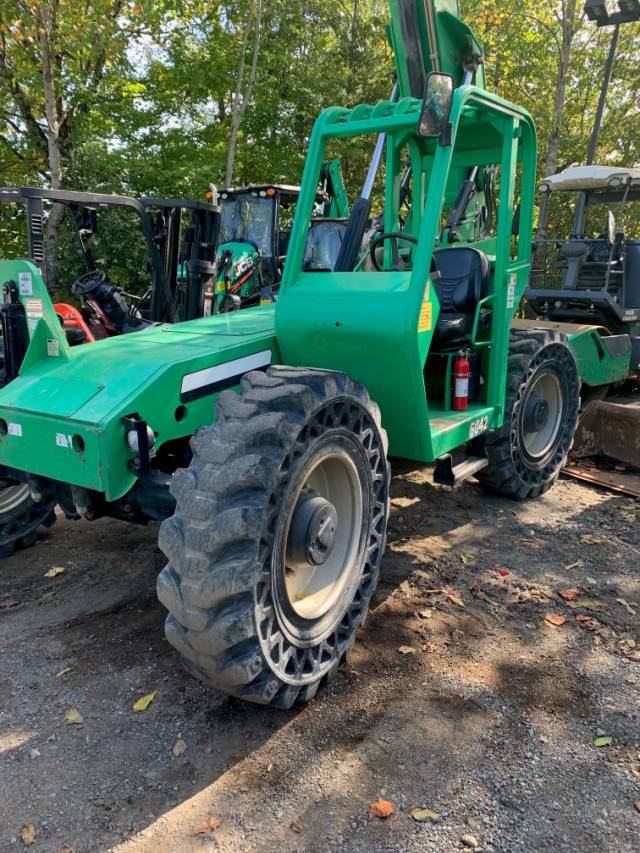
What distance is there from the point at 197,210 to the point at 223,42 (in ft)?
37.5

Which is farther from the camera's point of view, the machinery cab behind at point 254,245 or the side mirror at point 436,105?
the machinery cab behind at point 254,245

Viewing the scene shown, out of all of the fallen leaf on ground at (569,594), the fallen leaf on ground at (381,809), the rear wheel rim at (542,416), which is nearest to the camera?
the fallen leaf on ground at (381,809)

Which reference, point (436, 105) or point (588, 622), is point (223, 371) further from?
point (588, 622)

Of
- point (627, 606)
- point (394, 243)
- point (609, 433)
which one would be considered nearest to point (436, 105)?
point (394, 243)

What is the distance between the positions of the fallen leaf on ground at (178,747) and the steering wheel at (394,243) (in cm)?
255

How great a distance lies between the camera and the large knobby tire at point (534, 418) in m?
4.94

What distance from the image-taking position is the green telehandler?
8.27ft

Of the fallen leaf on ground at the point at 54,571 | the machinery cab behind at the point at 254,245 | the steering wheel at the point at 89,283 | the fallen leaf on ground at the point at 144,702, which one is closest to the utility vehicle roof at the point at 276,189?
the machinery cab behind at the point at 254,245

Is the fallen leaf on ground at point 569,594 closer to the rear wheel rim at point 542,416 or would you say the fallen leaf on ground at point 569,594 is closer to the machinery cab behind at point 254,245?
the rear wheel rim at point 542,416

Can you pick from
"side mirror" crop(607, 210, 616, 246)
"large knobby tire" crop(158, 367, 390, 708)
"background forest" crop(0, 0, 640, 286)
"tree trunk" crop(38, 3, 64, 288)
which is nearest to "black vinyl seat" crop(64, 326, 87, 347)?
"large knobby tire" crop(158, 367, 390, 708)

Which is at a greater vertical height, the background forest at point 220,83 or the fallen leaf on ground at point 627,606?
the background forest at point 220,83

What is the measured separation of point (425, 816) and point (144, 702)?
1.33 meters

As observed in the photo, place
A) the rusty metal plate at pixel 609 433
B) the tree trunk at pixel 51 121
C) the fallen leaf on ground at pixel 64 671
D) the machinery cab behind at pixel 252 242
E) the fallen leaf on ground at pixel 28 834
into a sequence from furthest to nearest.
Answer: the tree trunk at pixel 51 121
the machinery cab behind at pixel 252 242
the rusty metal plate at pixel 609 433
the fallen leaf on ground at pixel 64 671
the fallen leaf on ground at pixel 28 834

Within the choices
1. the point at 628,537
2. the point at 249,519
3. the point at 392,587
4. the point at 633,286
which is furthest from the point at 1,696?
the point at 633,286
